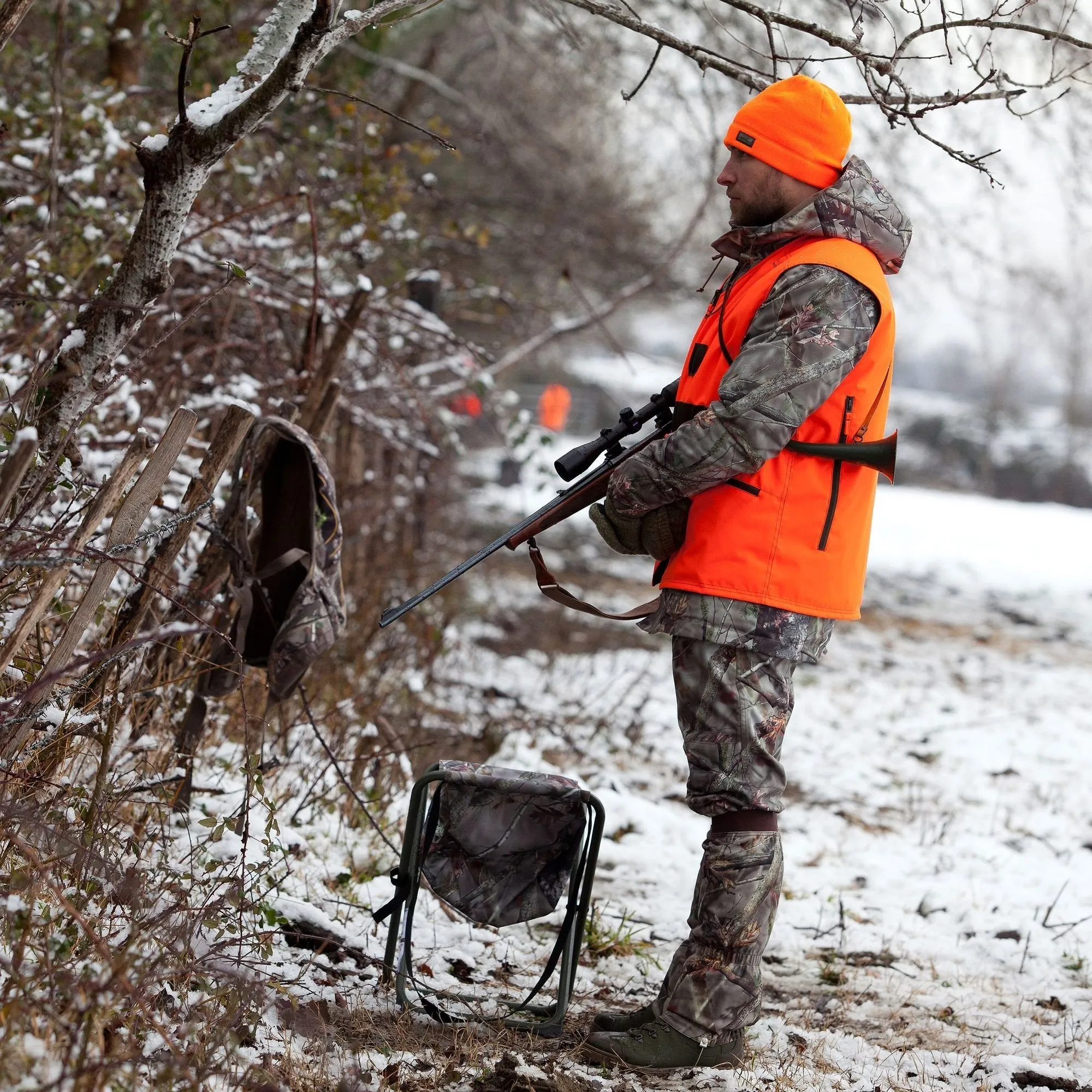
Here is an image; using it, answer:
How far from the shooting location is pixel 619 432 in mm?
3072

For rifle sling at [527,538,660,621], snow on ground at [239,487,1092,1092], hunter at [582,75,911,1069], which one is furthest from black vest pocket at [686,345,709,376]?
snow on ground at [239,487,1092,1092]

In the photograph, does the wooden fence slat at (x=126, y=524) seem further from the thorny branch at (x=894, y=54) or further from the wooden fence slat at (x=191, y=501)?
the thorny branch at (x=894, y=54)

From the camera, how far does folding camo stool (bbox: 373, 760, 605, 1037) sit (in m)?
2.91

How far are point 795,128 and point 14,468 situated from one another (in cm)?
190

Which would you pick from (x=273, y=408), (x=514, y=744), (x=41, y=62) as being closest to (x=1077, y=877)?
(x=514, y=744)

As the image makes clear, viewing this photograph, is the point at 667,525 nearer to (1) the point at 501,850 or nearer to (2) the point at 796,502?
(2) the point at 796,502

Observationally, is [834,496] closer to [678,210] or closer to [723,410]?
[723,410]

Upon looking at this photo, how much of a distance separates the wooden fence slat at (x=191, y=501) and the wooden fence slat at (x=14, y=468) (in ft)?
2.42

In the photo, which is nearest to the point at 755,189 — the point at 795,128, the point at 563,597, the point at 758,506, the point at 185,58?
the point at 795,128

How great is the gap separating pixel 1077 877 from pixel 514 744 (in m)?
2.49

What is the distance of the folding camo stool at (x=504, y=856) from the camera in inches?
114

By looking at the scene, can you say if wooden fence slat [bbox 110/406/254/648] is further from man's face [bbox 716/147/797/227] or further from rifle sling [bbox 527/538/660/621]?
man's face [bbox 716/147/797/227]

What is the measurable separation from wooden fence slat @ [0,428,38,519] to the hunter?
1325 mm

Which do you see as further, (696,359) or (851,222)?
(696,359)
